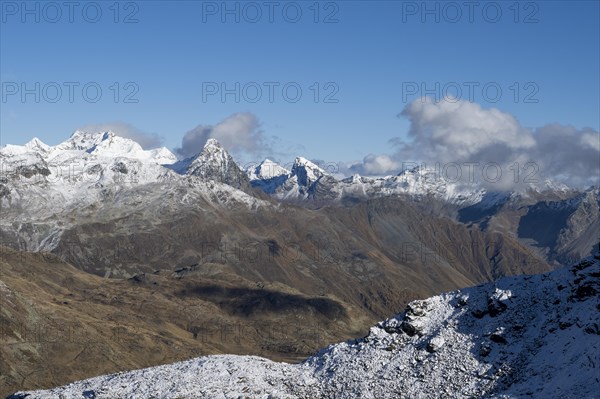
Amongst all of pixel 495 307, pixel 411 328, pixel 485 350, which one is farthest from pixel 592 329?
pixel 411 328

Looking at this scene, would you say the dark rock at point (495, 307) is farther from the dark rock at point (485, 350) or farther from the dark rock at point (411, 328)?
the dark rock at point (411, 328)

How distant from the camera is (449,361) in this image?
62.9 metres

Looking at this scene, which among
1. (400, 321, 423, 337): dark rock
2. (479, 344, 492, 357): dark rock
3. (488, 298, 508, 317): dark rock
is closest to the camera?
(479, 344, 492, 357): dark rock

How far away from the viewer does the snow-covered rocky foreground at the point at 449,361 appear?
5884 cm

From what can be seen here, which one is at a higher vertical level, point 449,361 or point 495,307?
point 495,307

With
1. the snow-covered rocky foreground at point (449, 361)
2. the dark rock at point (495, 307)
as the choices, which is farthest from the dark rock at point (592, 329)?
the dark rock at point (495, 307)

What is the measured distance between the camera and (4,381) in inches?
5994

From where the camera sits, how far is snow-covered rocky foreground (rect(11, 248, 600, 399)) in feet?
193

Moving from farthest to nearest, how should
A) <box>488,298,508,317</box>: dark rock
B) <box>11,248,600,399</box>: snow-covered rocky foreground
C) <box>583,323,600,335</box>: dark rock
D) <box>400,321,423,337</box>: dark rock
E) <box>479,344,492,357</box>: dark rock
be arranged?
1. <box>488,298,508,317</box>: dark rock
2. <box>400,321,423,337</box>: dark rock
3. <box>479,344,492,357</box>: dark rock
4. <box>583,323,600,335</box>: dark rock
5. <box>11,248,600,399</box>: snow-covered rocky foreground

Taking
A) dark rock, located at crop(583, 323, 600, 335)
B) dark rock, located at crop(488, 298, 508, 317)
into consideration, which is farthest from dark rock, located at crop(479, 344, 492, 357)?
dark rock, located at crop(583, 323, 600, 335)

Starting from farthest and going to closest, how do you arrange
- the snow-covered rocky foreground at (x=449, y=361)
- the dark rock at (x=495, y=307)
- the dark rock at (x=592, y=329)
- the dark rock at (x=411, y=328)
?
the dark rock at (x=495, y=307)
the dark rock at (x=411, y=328)
the dark rock at (x=592, y=329)
the snow-covered rocky foreground at (x=449, y=361)

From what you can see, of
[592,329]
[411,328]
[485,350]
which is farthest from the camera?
[411,328]

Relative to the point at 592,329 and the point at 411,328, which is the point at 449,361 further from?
the point at 592,329

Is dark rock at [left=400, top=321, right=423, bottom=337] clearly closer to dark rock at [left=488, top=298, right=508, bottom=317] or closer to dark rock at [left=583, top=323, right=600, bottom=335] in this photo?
dark rock at [left=488, top=298, right=508, bottom=317]
